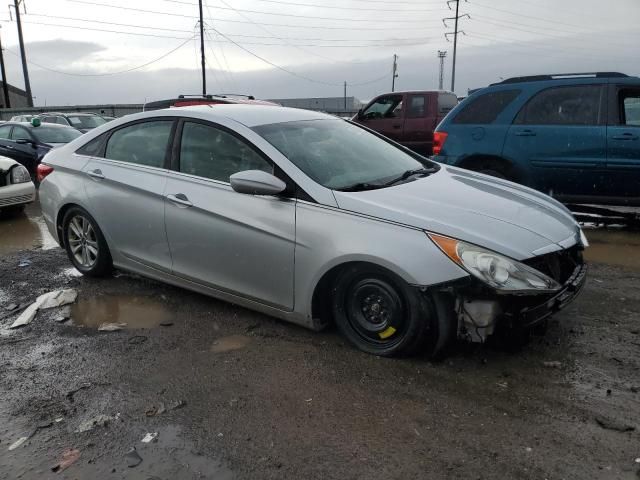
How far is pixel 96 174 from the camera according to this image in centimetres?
482

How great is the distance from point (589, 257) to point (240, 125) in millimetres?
3886

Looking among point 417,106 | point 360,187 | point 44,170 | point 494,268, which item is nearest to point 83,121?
point 417,106

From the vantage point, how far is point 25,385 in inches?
135

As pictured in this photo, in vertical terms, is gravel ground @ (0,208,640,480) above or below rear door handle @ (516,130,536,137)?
below

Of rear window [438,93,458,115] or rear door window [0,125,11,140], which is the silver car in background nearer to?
rear window [438,93,458,115]

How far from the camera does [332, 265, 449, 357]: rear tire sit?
10.7ft

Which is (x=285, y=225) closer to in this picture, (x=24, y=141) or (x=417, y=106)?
(x=417, y=106)

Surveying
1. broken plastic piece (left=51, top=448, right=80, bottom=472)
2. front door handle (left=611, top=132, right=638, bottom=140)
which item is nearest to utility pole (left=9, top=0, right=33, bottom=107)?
front door handle (left=611, top=132, right=638, bottom=140)

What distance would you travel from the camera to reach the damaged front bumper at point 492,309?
123 inches

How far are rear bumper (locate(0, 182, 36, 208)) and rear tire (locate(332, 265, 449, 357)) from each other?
6.72 m

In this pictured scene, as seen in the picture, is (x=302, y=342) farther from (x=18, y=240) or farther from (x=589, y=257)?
(x=18, y=240)

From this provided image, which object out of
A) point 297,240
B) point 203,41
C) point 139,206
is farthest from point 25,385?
point 203,41

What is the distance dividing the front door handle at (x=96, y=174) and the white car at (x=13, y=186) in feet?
14.1

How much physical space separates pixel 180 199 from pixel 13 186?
18.4 ft
